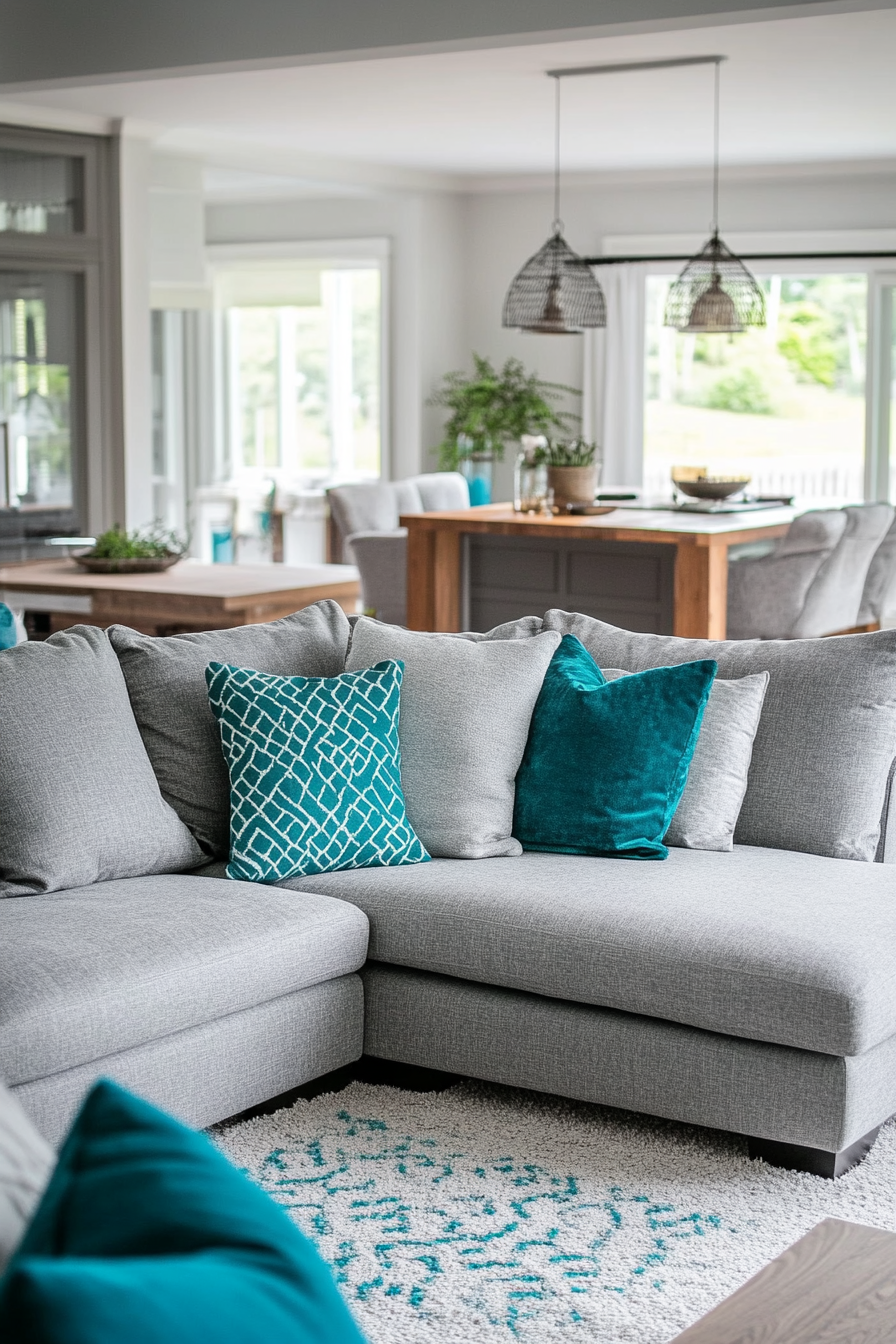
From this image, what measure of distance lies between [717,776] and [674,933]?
626 millimetres

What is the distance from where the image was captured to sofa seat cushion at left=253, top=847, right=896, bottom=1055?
102 inches

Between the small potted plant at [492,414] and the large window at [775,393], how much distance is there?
2.16 feet

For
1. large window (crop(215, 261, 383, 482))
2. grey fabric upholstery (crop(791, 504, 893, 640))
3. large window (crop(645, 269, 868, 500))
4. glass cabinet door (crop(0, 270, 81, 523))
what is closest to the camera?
grey fabric upholstery (crop(791, 504, 893, 640))

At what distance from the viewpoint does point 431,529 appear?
6883mm

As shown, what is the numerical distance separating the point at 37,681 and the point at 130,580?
276 centimetres

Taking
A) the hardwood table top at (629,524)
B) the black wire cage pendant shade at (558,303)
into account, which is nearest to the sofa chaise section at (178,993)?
the hardwood table top at (629,524)

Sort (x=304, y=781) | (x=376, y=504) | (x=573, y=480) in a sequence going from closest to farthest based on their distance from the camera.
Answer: (x=304, y=781), (x=573, y=480), (x=376, y=504)

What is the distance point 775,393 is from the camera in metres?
10.3

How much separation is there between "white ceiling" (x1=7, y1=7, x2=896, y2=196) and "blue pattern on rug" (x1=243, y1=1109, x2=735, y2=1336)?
3874 millimetres

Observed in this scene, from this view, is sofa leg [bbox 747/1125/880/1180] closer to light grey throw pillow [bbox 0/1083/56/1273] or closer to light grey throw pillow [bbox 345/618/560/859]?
light grey throw pillow [bbox 345/618/560/859]

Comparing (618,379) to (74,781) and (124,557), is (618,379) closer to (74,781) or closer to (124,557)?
(124,557)

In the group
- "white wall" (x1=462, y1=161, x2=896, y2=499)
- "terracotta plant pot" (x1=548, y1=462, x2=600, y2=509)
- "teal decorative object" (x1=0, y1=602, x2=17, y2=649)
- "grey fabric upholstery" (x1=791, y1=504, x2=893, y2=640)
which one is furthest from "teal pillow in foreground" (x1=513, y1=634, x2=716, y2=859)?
"white wall" (x1=462, y1=161, x2=896, y2=499)

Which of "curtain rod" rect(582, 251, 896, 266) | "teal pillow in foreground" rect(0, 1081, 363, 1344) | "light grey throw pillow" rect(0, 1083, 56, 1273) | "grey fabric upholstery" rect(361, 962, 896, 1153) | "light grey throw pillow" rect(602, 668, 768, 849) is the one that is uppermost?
"curtain rod" rect(582, 251, 896, 266)

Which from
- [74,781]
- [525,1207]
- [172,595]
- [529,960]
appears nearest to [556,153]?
[172,595]
